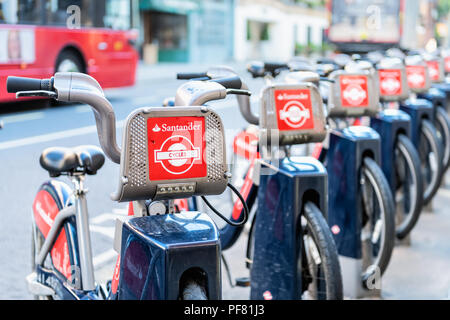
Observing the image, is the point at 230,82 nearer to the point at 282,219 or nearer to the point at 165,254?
the point at 165,254

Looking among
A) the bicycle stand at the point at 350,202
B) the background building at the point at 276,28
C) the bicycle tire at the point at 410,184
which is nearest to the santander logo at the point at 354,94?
the bicycle stand at the point at 350,202

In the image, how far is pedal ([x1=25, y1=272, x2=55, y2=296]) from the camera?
309 cm

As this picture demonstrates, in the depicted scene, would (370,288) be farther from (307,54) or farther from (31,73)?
(307,54)

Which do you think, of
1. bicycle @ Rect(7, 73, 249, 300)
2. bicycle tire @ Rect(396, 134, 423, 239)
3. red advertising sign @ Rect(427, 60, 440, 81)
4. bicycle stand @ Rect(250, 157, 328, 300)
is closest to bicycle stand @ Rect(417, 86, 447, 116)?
red advertising sign @ Rect(427, 60, 440, 81)

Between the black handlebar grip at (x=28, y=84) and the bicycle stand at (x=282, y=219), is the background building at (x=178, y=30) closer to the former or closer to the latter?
the bicycle stand at (x=282, y=219)

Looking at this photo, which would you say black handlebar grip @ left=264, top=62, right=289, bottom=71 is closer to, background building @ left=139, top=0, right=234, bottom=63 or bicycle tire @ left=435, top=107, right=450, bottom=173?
bicycle tire @ left=435, top=107, right=450, bottom=173

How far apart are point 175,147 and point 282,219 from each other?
124 cm

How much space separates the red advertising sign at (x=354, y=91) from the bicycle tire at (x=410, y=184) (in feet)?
2.54

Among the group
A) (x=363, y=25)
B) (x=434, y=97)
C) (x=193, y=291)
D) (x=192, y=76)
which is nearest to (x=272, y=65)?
(x=192, y=76)

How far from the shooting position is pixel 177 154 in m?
2.17

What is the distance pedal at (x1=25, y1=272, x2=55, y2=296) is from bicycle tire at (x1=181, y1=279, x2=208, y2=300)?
1146 millimetres

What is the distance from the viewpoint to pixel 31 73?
11680 mm

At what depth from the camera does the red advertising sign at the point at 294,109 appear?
3.42 meters
